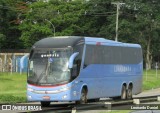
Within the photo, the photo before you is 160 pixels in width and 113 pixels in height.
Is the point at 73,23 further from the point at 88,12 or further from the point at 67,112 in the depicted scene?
the point at 67,112

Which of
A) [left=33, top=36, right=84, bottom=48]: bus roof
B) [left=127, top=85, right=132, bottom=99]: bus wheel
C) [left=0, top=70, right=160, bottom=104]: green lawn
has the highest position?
[left=33, top=36, right=84, bottom=48]: bus roof

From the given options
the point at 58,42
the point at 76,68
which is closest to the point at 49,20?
the point at 58,42

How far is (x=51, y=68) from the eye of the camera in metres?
21.8

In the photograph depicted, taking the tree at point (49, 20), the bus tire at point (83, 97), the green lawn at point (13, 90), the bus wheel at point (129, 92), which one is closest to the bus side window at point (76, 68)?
the bus tire at point (83, 97)

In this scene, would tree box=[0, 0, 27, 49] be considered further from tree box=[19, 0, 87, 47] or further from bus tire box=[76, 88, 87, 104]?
bus tire box=[76, 88, 87, 104]

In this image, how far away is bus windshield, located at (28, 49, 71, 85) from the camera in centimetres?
2172

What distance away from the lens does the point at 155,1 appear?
321 feet

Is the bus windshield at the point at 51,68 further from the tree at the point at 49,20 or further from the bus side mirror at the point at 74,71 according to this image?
the tree at the point at 49,20

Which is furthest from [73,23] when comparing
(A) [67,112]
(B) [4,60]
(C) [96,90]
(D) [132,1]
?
(A) [67,112]

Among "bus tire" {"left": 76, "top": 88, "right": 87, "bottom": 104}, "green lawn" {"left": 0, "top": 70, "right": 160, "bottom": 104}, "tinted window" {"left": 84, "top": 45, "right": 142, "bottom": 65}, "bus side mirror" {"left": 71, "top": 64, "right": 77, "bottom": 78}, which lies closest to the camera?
"bus side mirror" {"left": 71, "top": 64, "right": 77, "bottom": 78}

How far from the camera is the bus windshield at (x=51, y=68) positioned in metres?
21.7

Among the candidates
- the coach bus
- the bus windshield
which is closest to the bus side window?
→ the coach bus

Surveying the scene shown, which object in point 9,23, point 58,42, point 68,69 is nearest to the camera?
point 68,69

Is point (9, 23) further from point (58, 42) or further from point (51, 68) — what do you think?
point (51, 68)
